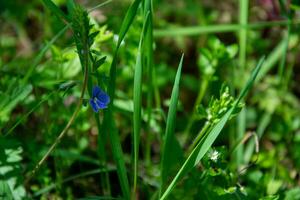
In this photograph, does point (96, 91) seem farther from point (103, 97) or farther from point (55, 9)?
point (55, 9)

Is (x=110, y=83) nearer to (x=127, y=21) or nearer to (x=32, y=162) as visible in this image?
(x=127, y=21)

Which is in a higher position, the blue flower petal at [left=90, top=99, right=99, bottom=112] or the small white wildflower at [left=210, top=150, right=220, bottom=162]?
the blue flower petal at [left=90, top=99, right=99, bottom=112]

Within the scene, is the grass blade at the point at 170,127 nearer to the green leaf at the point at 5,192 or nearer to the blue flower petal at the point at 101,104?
the blue flower petal at the point at 101,104

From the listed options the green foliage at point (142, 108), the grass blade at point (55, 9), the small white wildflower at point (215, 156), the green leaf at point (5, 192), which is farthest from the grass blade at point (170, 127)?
the green leaf at point (5, 192)

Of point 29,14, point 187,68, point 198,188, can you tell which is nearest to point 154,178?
point 198,188

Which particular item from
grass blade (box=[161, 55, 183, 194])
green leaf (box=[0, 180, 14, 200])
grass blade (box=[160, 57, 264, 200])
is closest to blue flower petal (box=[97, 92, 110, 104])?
grass blade (box=[161, 55, 183, 194])

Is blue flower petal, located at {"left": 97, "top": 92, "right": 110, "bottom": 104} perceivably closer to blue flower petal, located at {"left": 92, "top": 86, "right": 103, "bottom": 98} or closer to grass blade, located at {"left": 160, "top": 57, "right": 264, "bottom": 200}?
blue flower petal, located at {"left": 92, "top": 86, "right": 103, "bottom": 98}

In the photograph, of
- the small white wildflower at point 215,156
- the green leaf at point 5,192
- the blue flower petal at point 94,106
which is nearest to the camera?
the blue flower petal at point 94,106

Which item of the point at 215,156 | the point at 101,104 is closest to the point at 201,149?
the point at 215,156

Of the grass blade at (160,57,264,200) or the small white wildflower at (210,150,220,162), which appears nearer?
the grass blade at (160,57,264,200)

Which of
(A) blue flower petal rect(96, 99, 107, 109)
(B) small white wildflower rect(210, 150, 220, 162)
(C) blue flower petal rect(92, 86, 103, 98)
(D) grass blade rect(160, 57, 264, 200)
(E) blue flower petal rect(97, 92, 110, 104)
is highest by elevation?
(C) blue flower petal rect(92, 86, 103, 98)

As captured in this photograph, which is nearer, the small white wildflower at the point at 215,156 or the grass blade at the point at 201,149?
the grass blade at the point at 201,149
